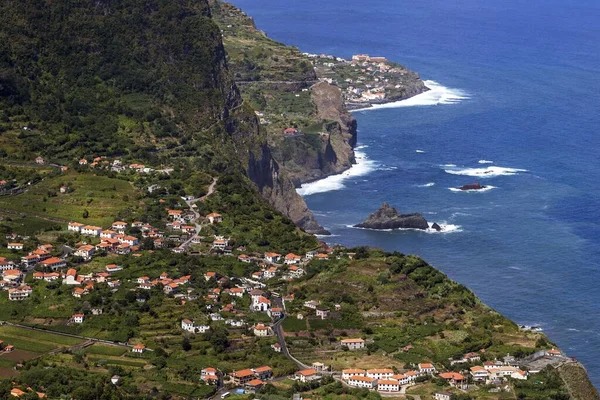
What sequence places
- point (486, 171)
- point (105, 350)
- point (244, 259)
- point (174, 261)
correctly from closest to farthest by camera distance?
point (105, 350)
point (174, 261)
point (244, 259)
point (486, 171)

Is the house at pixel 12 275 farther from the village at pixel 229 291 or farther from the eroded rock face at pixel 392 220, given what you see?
the eroded rock face at pixel 392 220

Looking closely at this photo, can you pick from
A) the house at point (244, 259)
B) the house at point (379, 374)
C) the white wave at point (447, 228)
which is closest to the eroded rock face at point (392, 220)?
the white wave at point (447, 228)

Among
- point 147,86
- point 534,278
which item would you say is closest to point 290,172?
point 147,86

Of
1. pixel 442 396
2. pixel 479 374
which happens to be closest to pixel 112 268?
pixel 479 374

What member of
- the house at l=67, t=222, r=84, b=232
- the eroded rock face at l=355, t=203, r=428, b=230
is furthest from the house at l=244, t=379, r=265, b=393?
the eroded rock face at l=355, t=203, r=428, b=230

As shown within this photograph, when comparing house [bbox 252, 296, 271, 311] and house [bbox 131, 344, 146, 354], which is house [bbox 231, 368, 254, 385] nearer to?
house [bbox 131, 344, 146, 354]

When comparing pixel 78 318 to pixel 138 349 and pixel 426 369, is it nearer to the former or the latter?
pixel 138 349
